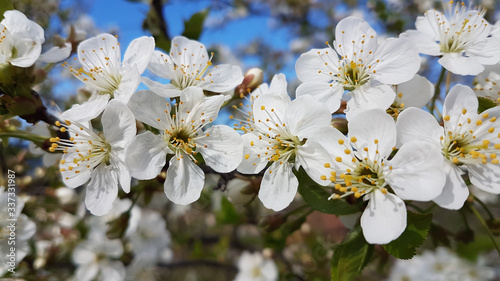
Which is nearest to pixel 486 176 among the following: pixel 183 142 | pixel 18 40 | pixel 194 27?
pixel 183 142

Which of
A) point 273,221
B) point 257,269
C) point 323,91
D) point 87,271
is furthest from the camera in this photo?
point 257,269

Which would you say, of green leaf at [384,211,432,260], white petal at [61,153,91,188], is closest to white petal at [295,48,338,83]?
green leaf at [384,211,432,260]

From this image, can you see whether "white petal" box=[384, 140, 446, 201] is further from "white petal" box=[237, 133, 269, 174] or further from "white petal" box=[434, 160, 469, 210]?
"white petal" box=[237, 133, 269, 174]

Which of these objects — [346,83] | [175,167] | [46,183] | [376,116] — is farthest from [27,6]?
[376,116]

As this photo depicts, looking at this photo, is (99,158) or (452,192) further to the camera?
(99,158)

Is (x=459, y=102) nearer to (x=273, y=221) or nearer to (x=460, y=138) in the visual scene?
(x=460, y=138)

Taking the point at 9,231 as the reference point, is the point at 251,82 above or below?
above
